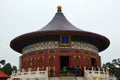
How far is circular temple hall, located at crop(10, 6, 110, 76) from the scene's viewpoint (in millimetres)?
26453

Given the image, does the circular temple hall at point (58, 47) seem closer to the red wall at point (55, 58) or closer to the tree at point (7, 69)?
the red wall at point (55, 58)

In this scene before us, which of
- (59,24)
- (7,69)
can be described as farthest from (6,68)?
(59,24)

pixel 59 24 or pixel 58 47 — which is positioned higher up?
pixel 59 24

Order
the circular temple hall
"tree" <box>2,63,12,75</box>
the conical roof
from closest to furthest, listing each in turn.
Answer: the circular temple hall → the conical roof → "tree" <box>2,63,12,75</box>

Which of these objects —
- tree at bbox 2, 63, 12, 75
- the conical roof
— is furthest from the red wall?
tree at bbox 2, 63, 12, 75

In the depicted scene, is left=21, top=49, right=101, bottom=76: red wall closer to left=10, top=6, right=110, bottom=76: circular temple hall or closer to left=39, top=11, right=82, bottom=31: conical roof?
Result: left=10, top=6, right=110, bottom=76: circular temple hall

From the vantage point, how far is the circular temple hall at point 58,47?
2645 centimetres

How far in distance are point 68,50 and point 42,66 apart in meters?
2.99

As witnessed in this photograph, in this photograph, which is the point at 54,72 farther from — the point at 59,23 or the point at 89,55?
the point at 59,23

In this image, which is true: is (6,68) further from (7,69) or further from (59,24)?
(59,24)

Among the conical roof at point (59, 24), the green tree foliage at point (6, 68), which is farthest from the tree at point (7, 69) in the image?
the conical roof at point (59, 24)

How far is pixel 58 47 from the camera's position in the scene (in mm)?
26906

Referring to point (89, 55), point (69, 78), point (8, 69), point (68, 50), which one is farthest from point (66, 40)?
point (8, 69)

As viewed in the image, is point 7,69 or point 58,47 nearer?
point 58,47
